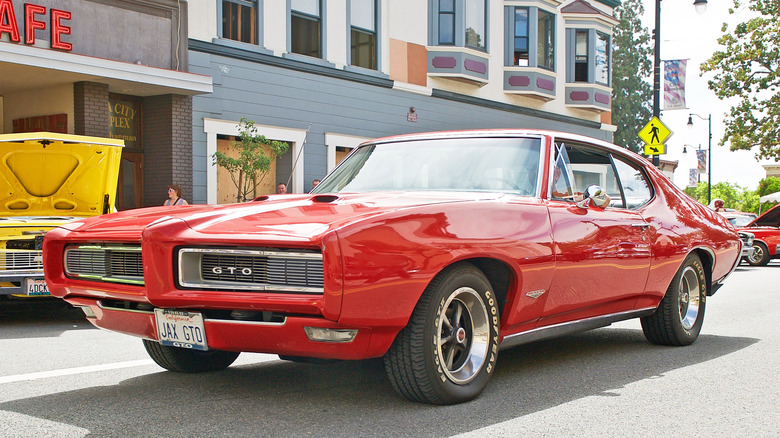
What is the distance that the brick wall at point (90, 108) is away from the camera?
14.3 m

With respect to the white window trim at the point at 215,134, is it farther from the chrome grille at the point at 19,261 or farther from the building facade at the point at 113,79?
the chrome grille at the point at 19,261

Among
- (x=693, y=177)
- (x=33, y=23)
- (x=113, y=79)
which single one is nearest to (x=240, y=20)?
(x=113, y=79)

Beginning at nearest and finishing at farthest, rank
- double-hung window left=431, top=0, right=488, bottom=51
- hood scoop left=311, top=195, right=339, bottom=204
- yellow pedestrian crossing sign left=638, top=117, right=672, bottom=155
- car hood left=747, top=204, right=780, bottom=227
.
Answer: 1. hood scoop left=311, top=195, right=339, bottom=204
2. yellow pedestrian crossing sign left=638, top=117, right=672, bottom=155
3. car hood left=747, top=204, right=780, bottom=227
4. double-hung window left=431, top=0, right=488, bottom=51

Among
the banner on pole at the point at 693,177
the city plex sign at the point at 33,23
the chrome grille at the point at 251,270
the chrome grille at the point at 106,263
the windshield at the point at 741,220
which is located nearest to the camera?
the chrome grille at the point at 251,270

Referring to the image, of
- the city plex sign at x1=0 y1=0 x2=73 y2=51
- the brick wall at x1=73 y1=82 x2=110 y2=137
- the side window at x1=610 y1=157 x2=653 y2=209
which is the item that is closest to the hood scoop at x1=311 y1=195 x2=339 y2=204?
the side window at x1=610 y1=157 x2=653 y2=209

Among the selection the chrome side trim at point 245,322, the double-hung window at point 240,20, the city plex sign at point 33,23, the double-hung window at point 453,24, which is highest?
the double-hung window at point 453,24

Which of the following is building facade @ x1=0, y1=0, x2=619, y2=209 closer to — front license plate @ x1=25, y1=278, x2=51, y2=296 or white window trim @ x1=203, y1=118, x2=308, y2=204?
white window trim @ x1=203, y1=118, x2=308, y2=204

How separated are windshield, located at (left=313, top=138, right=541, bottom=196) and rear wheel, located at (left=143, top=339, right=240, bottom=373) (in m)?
1.30

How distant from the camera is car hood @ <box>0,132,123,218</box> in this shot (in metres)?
9.45

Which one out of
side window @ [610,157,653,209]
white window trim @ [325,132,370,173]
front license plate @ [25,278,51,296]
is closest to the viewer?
side window @ [610,157,653,209]

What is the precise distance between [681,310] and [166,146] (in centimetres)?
1115

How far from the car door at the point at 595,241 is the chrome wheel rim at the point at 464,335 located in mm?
669

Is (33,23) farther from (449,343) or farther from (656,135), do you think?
(656,135)

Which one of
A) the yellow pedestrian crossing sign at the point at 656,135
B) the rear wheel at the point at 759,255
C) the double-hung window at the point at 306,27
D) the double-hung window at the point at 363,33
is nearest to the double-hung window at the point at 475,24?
the double-hung window at the point at 363,33
